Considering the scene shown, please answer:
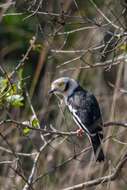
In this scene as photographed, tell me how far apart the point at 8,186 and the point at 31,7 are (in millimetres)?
2296

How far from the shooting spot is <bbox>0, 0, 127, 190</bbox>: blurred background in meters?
4.71

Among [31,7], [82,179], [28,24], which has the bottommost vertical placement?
[82,179]

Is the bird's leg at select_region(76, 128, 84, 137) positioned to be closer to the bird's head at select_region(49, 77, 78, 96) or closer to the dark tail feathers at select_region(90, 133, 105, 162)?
the dark tail feathers at select_region(90, 133, 105, 162)

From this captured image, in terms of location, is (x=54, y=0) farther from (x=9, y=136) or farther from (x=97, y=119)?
(x=97, y=119)

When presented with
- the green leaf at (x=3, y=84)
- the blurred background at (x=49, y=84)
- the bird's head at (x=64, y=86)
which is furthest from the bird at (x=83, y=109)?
the green leaf at (x=3, y=84)

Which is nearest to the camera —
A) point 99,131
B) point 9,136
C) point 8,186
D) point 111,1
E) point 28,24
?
point 111,1

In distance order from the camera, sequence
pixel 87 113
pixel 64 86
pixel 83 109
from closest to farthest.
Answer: pixel 87 113 → pixel 83 109 → pixel 64 86

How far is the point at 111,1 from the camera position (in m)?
5.07

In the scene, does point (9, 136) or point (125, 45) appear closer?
point (125, 45)

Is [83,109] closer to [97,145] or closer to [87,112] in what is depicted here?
[87,112]

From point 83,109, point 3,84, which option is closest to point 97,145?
point 83,109

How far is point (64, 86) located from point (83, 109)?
54 cm

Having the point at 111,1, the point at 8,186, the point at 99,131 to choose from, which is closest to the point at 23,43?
the point at 8,186

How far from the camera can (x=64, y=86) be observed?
263 inches
